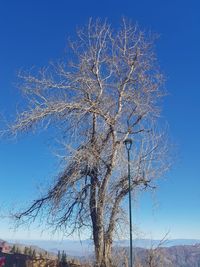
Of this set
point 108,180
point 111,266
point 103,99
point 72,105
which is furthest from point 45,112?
point 111,266

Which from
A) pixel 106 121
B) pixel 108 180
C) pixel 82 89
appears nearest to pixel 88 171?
pixel 108 180

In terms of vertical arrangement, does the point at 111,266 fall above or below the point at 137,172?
below

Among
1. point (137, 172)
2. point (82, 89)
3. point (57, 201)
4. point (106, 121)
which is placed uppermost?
point (82, 89)

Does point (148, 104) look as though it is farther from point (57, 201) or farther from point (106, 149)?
point (57, 201)

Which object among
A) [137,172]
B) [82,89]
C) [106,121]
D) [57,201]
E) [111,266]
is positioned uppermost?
[82,89]

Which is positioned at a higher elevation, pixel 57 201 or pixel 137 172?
pixel 137 172

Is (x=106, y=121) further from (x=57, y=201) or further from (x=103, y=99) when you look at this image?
(x=57, y=201)

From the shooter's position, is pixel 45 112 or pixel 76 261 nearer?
pixel 45 112

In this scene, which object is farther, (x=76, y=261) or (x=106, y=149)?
(x=76, y=261)

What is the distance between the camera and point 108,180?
70.2 feet

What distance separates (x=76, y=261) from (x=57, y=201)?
3472 mm

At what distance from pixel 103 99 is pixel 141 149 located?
10.3 feet

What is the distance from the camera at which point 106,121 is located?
2180cm

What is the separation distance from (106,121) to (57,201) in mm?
4440
